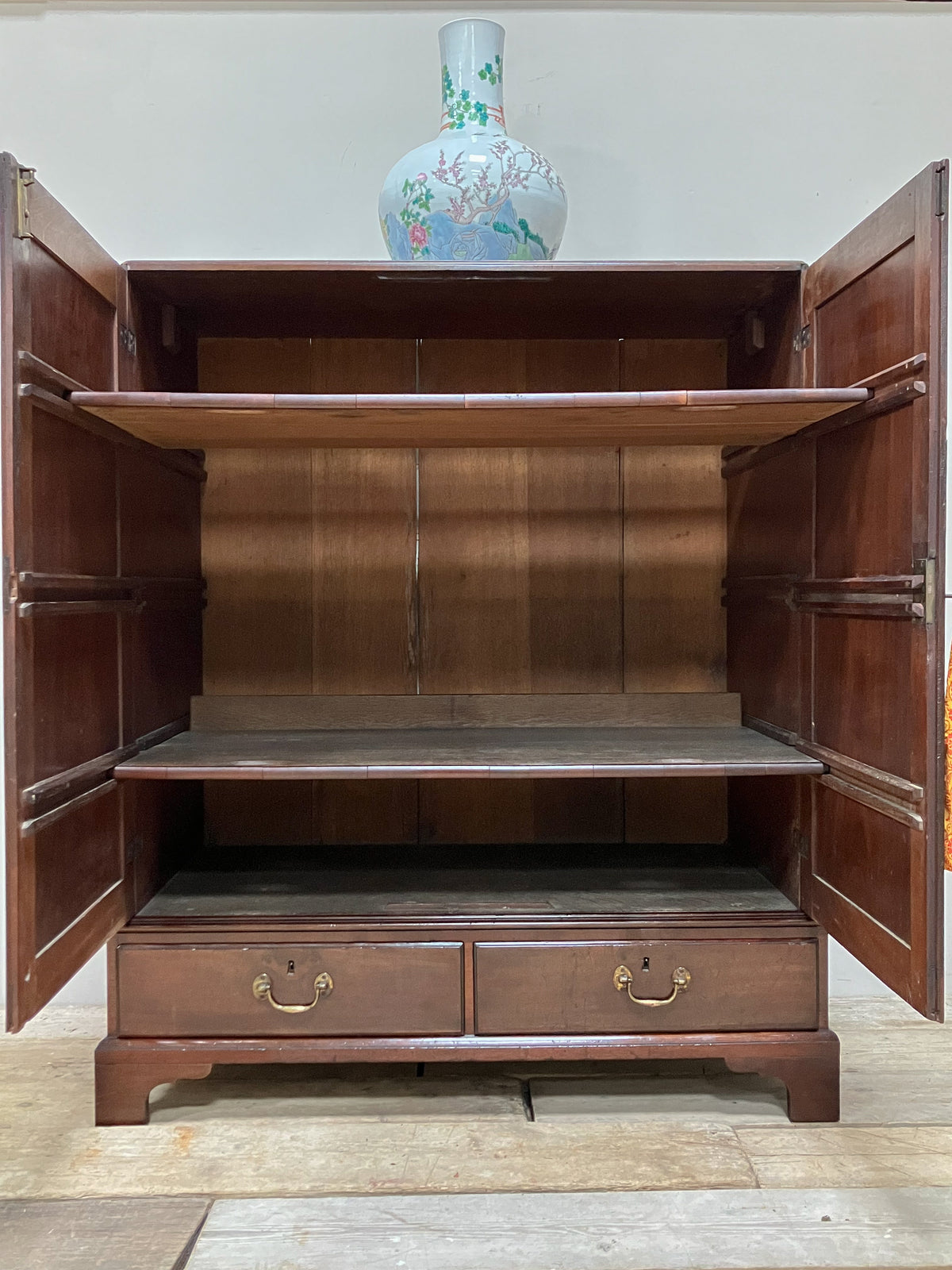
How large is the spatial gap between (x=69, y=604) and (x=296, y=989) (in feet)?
2.51

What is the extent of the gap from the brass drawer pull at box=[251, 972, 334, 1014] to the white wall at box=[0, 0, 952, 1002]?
5.04 ft

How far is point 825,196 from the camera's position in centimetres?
192

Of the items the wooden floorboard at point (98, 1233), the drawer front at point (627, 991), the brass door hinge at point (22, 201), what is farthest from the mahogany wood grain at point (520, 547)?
the wooden floorboard at point (98, 1233)

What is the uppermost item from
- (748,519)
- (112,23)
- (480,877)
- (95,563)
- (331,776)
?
(112,23)

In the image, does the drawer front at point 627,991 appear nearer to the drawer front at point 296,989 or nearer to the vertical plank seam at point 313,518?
the drawer front at point 296,989

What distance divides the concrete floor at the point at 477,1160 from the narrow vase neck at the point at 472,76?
70.0 inches

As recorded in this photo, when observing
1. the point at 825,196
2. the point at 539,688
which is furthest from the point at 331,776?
the point at 825,196

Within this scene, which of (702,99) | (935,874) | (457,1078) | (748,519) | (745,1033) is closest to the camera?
(935,874)

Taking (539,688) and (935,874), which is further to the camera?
(539,688)

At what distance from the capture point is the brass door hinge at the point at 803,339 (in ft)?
4.94

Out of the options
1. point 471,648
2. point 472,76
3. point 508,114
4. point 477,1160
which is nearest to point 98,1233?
point 477,1160

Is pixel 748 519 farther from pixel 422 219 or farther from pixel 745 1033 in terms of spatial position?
pixel 745 1033

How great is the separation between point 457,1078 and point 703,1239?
54 cm

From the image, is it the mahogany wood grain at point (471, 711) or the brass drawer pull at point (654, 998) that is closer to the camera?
the brass drawer pull at point (654, 998)
